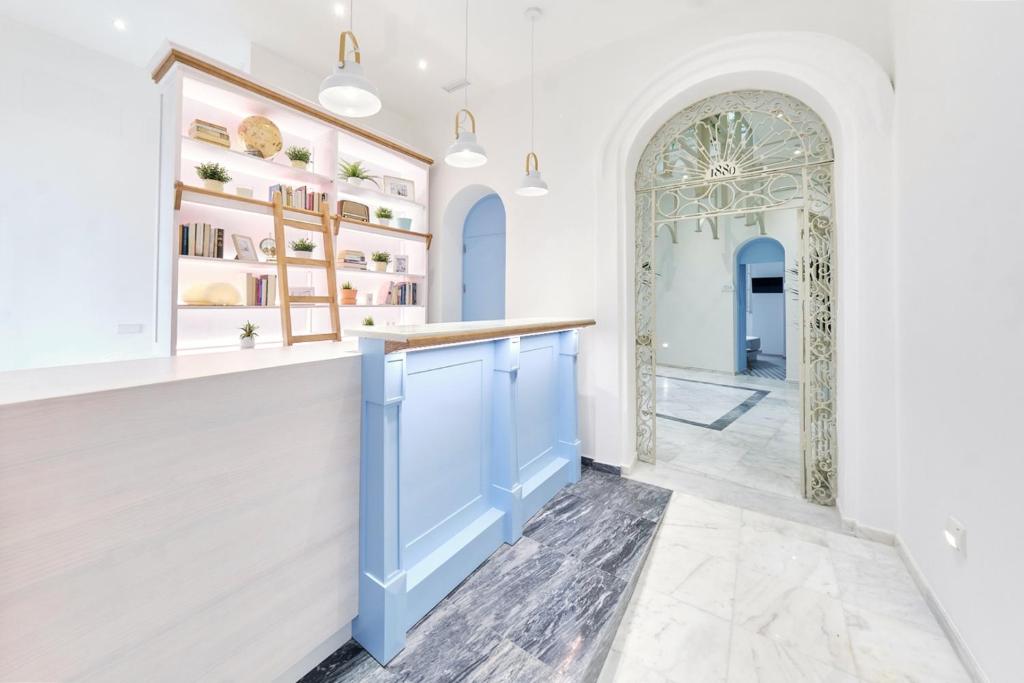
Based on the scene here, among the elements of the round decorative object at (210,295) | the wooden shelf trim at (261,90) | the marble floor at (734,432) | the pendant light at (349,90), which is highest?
the wooden shelf trim at (261,90)

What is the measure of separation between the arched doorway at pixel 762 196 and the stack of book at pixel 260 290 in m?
2.96

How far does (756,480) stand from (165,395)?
3.42 m

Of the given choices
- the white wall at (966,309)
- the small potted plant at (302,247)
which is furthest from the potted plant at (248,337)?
the white wall at (966,309)

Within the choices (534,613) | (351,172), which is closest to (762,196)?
(534,613)

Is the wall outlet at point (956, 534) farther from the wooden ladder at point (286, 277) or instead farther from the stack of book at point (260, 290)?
the stack of book at point (260, 290)

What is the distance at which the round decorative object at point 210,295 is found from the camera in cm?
281

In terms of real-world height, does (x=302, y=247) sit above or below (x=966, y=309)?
above

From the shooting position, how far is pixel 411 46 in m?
3.17

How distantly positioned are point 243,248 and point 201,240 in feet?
0.85

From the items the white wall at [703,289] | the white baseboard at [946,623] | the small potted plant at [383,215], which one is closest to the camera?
the white baseboard at [946,623]

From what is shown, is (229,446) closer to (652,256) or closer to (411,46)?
(652,256)

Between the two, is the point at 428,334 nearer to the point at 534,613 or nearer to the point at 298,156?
the point at 534,613

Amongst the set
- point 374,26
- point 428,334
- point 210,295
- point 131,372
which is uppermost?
point 374,26

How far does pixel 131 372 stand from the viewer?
110cm
